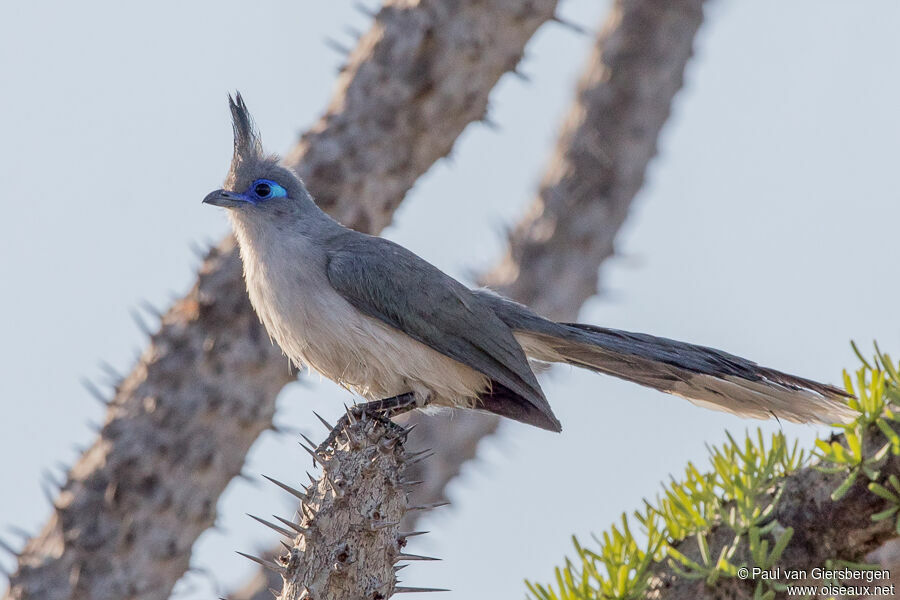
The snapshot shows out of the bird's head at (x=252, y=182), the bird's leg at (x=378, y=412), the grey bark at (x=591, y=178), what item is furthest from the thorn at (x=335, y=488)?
the grey bark at (x=591, y=178)

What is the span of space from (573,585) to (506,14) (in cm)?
342

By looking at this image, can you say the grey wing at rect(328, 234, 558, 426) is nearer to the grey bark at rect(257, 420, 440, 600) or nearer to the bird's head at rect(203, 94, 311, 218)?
the bird's head at rect(203, 94, 311, 218)

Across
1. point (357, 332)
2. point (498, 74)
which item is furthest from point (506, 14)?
point (357, 332)

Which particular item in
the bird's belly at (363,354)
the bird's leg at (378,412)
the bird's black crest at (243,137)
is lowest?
the bird's leg at (378,412)

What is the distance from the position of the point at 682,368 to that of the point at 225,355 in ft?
7.00

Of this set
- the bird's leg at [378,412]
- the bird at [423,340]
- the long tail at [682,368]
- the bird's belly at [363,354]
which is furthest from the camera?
the bird's belly at [363,354]

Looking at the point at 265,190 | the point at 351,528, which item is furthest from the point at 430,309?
the point at 351,528

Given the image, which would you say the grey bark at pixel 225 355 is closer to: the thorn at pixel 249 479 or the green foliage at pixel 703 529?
the thorn at pixel 249 479

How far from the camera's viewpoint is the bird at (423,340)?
4402mm

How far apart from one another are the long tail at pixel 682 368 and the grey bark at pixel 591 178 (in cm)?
148

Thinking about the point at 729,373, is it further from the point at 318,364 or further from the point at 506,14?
the point at 506,14

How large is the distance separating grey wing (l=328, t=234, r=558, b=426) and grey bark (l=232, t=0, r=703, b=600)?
5.65 feet

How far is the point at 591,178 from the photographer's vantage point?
22.1ft

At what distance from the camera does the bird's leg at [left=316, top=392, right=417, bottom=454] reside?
345 centimetres
